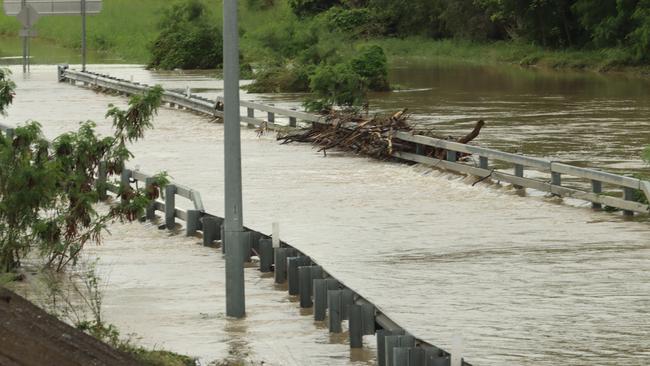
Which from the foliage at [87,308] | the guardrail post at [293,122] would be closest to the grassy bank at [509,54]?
the guardrail post at [293,122]

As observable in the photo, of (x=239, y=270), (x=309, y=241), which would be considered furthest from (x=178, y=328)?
(x=309, y=241)

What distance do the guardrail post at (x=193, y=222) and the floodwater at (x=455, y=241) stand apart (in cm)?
47

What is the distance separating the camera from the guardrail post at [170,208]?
72.0 ft

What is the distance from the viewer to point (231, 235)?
15.2m

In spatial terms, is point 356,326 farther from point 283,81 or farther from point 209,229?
point 283,81

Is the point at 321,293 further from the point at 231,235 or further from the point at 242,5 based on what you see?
the point at 242,5

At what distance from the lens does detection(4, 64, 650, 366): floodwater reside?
14508 mm

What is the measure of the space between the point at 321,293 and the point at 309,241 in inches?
233

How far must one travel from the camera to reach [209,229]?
2033 cm

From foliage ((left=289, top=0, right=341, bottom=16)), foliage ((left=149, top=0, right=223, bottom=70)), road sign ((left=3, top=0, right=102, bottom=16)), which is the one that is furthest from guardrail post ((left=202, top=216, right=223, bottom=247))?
foliage ((left=289, top=0, right=341, bottom=16))

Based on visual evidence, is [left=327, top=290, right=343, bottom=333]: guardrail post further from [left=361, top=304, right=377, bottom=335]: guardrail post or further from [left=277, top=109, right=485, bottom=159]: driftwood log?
[left=277, top=109, right=485, bottom=159]: driftwood log

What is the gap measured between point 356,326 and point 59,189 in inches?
247

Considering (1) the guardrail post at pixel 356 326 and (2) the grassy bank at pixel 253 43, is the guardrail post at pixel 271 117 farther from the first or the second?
(1) the guardrail post at pixel 356 326

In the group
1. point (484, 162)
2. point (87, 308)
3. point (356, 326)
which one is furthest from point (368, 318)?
point (484, 162)
